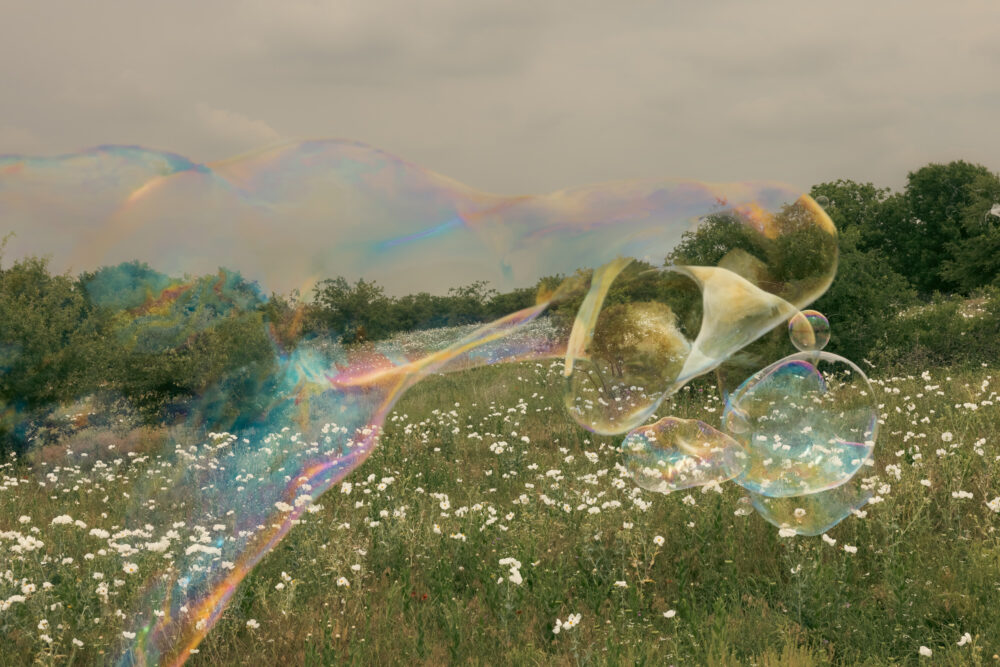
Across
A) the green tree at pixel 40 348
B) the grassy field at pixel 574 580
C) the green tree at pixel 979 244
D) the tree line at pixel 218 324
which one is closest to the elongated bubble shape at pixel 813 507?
the grassy field at pixel 574 580

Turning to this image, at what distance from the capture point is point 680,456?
20.7 ft

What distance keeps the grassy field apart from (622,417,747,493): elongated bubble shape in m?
0.24

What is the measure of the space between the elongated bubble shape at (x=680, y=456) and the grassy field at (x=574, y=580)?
24 centimetres

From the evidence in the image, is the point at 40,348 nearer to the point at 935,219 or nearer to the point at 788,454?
the point at 788,454

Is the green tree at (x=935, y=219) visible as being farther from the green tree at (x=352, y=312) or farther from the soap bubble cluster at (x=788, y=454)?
the soap bubble cluster at (x=788, y=454)

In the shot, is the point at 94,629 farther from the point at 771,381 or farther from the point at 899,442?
the point at 899,442

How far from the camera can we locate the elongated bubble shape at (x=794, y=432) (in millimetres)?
5332

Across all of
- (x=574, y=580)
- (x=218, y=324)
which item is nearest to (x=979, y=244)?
(x=218, y=324)

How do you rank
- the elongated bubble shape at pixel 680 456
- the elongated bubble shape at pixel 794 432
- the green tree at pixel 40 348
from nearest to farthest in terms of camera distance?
the elongated bubble shape at pixel 794 432
the elongated bubble shape at pixel 680 456
the green tree at pixel 40 348

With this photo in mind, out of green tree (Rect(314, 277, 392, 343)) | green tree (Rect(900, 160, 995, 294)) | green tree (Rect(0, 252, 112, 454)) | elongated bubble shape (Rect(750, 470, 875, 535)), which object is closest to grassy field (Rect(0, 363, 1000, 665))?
elongated bubble shape (Rect(750, 470, 875, 535))

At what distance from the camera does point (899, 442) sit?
24.3ft

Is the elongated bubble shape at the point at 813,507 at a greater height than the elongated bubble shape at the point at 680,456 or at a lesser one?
lesser

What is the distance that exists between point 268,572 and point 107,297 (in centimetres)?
966

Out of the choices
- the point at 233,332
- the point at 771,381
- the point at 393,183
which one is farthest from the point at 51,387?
the point at 771,381
